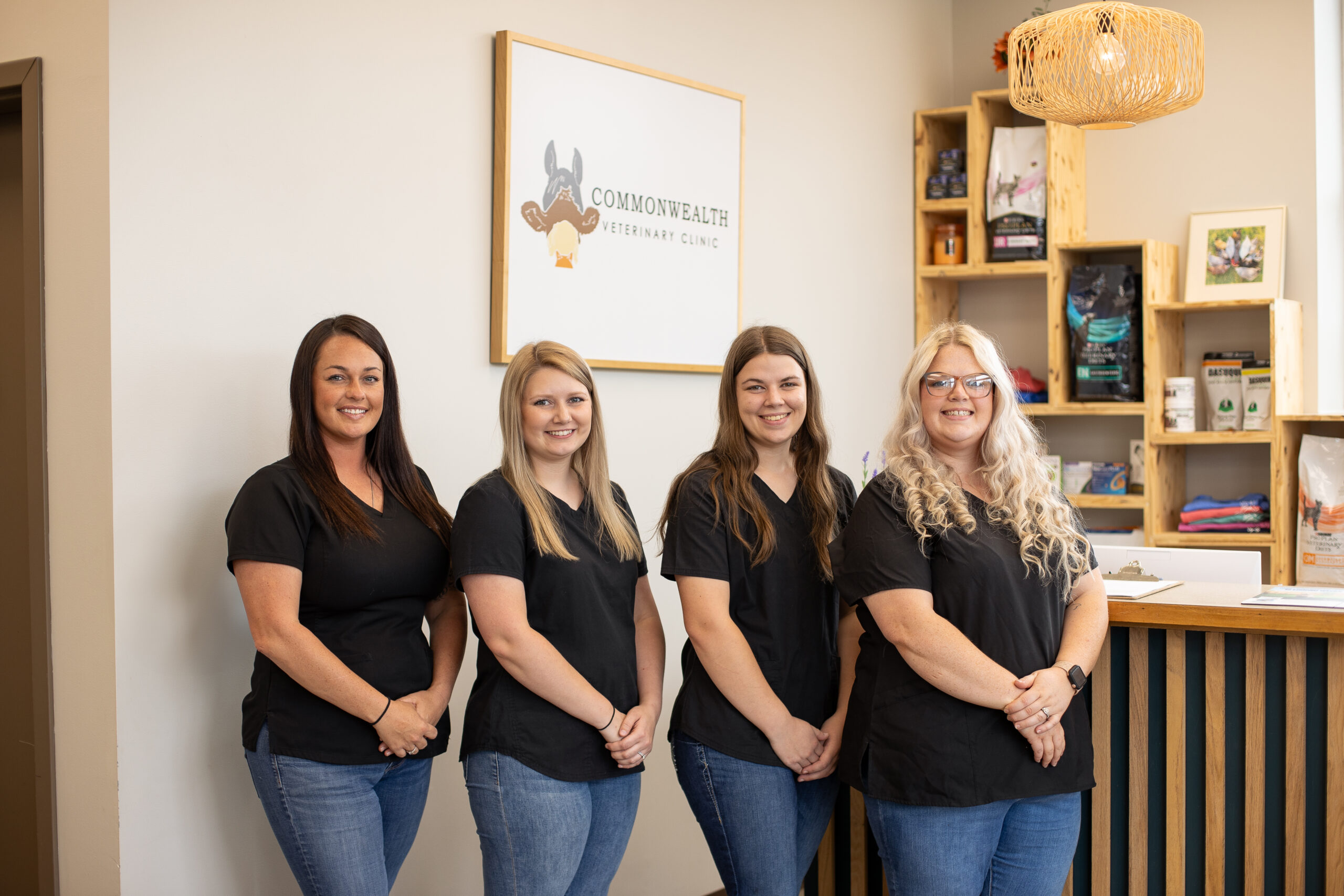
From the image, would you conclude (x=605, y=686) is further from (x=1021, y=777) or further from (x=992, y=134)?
(x=992, y=134)

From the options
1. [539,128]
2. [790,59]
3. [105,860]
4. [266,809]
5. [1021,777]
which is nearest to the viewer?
[1021,777]

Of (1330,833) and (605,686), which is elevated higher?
(605,686)

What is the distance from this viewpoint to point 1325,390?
14.1ft

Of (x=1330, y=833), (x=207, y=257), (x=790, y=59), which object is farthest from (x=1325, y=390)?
(x=207, y=257)

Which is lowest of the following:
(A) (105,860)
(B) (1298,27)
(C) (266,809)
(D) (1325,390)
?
(A) (105,860)

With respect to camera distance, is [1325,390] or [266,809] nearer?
[266,809]

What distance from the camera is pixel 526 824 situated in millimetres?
2020

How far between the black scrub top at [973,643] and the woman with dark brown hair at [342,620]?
808mm

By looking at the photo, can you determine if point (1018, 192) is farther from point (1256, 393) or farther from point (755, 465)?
point (755, 465)

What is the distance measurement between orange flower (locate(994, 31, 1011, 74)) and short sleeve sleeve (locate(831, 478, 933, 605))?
9.56 feet

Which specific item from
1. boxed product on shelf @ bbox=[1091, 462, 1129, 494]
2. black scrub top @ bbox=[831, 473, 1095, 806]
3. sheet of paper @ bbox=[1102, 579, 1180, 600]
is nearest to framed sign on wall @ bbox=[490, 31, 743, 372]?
black scrub top @ bbox=[831, 473, 1095, 806]

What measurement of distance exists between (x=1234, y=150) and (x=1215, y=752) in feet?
9.50

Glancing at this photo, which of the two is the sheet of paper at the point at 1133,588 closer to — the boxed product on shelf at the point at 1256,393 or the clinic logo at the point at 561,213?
the clinic logo at the point at 561,213

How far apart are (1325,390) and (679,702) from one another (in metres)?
3.25
